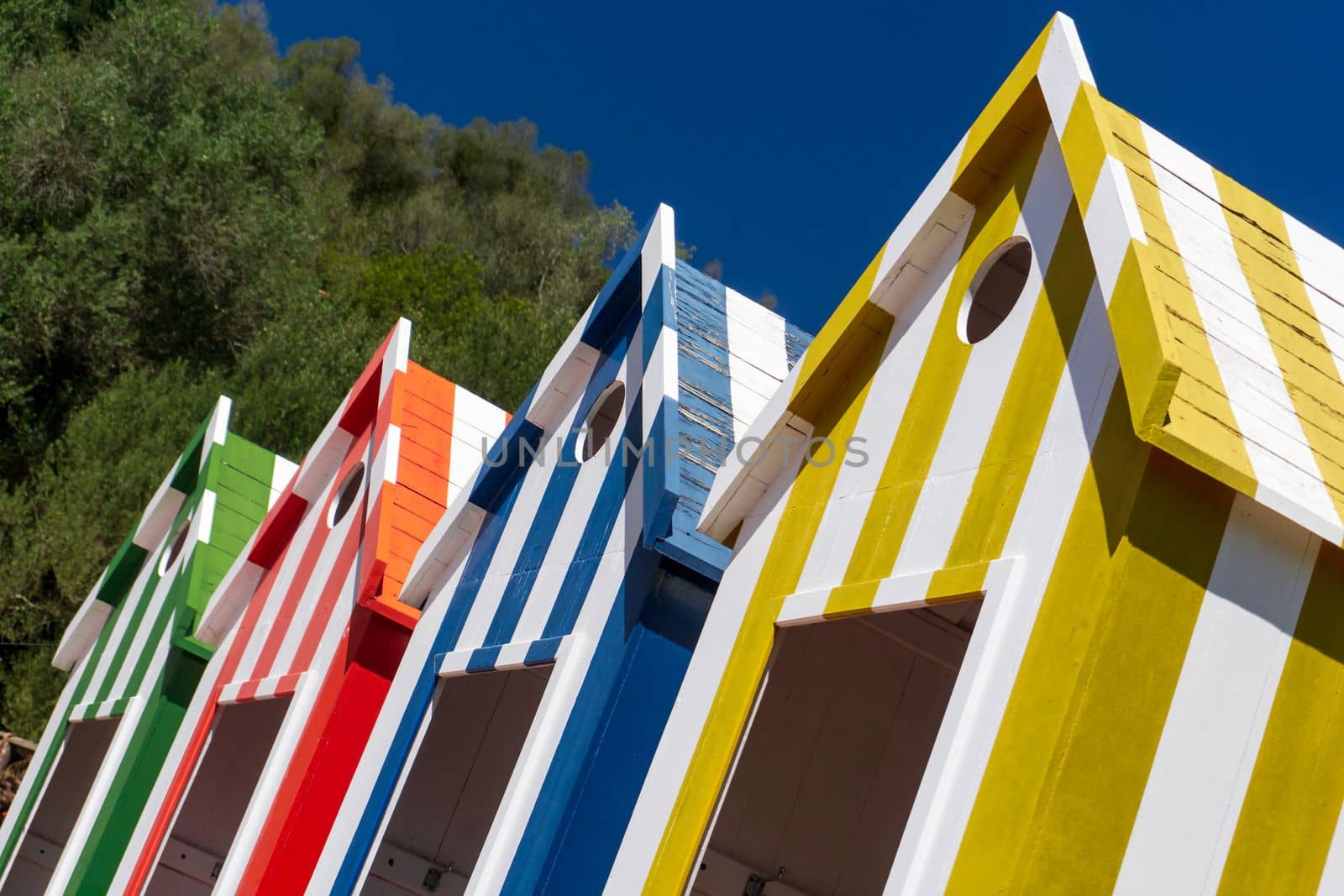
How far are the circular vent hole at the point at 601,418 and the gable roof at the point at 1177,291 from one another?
241 centimetres

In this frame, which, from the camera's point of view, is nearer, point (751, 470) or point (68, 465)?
point (751, 470)

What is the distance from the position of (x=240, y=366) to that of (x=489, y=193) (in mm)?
27736

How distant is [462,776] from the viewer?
33.8 feet

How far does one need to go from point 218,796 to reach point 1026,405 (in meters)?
10.3

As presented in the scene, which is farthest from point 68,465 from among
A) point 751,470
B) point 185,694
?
point 751,470

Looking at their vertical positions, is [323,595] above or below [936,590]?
below

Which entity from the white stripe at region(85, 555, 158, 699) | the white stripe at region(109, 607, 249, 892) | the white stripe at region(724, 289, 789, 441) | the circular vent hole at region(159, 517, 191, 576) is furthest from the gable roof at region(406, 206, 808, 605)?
the white stripe at region(85, 555, 158, 699)

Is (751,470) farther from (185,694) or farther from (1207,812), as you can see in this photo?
(185,694)

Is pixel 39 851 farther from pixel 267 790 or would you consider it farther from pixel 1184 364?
pixel 1184 364

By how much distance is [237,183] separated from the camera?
29672mm

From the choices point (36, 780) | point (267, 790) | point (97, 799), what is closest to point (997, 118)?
point (267, 790)

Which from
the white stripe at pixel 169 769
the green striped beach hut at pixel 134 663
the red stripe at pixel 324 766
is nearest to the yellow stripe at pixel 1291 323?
the red stripe at pixel 324 766

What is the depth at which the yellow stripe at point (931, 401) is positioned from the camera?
4.80 meters

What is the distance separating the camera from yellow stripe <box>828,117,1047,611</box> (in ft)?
15.7
